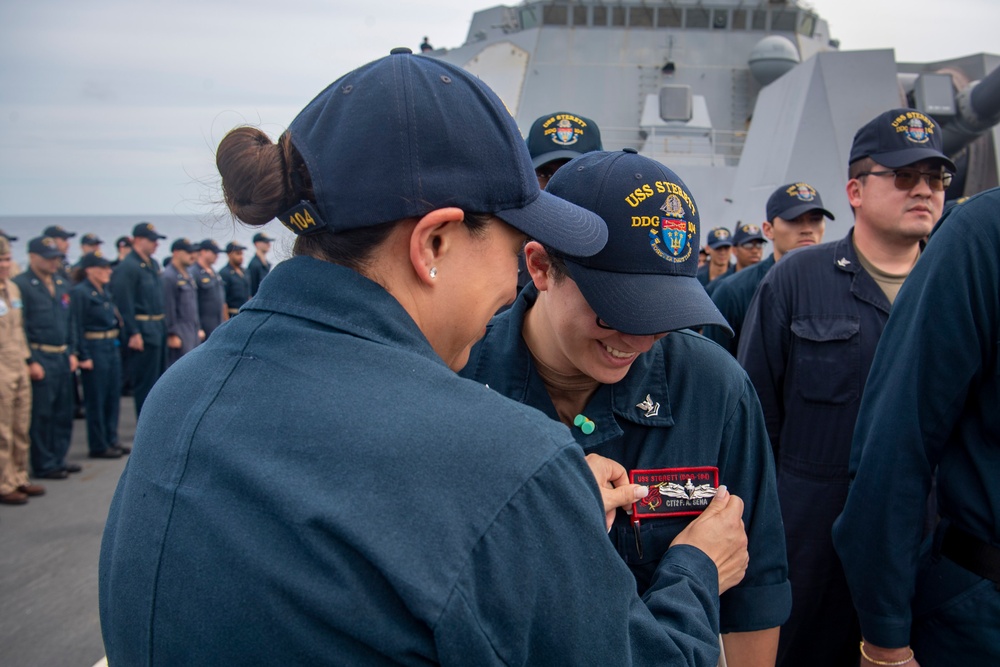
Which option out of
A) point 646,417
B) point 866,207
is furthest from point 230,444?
point 866,207

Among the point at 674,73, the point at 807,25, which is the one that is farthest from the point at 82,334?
the point at 807,25

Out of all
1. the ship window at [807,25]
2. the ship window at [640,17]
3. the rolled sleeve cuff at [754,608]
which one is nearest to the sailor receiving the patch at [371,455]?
the rolled sleeve cuff at [754,608]

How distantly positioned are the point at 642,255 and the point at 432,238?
59 cm

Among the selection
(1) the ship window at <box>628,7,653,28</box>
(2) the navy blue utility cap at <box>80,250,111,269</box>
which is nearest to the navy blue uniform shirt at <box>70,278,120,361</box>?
(2) the navy blue utility cap at <box>80,250,111,269</box>

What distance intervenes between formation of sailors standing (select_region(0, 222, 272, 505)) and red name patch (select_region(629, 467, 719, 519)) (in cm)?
584

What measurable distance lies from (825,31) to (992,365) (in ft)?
55.3

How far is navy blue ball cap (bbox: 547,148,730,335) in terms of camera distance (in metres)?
1.42

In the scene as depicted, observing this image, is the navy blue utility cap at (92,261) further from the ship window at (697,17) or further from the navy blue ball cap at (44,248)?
the ship window at (697,17)

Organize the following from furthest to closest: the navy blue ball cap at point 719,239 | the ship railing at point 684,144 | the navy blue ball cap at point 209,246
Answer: the ship railing at point 684,144, the navy blue ball cap at point 209,246, the navy blue ball cap at point 719,239

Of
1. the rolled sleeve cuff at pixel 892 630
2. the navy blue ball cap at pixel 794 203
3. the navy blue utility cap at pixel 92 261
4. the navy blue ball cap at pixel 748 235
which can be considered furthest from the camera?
the navy blue utility cap at pixel 92 261

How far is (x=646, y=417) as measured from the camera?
1.54 m

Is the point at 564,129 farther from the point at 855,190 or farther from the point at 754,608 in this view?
the point at 754,608

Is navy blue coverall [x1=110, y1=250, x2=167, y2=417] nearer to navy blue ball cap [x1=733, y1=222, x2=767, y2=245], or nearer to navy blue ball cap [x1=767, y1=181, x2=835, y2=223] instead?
navy blue ball cap [x1=733, y1=222, x2=767, y2=245]

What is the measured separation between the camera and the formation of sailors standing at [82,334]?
19.7 feet
